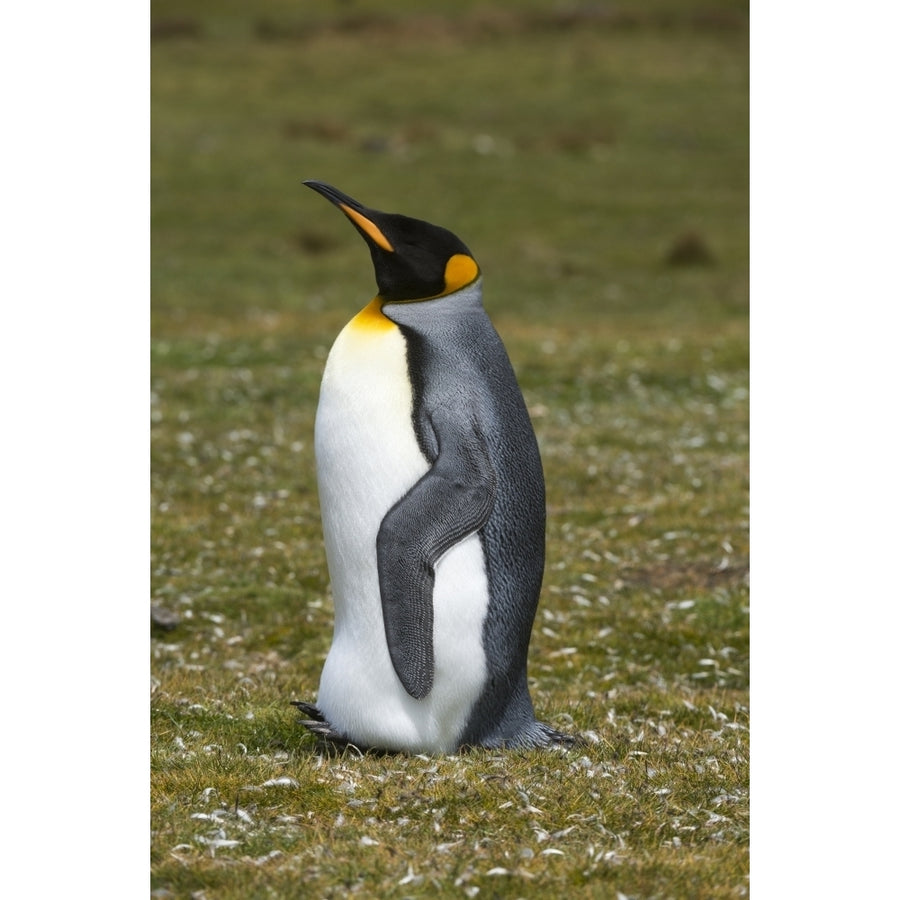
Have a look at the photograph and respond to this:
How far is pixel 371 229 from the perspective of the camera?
658 centimetres

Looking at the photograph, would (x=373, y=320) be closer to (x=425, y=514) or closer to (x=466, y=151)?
(x=425, y=514)

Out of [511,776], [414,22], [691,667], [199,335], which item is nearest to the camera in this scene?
[511,776]

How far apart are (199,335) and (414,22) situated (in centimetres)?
3224

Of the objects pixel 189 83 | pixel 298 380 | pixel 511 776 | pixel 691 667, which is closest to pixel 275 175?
pixel 189 83

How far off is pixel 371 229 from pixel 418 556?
1.52 m

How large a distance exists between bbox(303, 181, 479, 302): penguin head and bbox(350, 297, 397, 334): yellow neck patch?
8 centimetres

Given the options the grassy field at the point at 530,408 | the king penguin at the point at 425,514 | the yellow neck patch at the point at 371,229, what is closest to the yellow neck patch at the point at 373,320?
the king penguin at the point at 425,514

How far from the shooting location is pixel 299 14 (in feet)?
172

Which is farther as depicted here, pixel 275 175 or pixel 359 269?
pixel 275 175

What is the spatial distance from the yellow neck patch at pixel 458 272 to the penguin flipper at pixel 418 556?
35.7 inches

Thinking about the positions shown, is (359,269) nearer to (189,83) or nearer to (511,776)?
(189,83)

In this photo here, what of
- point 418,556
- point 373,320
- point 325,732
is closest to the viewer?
point 418,556

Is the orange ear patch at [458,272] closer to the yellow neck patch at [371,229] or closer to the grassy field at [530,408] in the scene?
the yellow neck patch at [371,229]

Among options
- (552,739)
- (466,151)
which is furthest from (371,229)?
(466,151)
